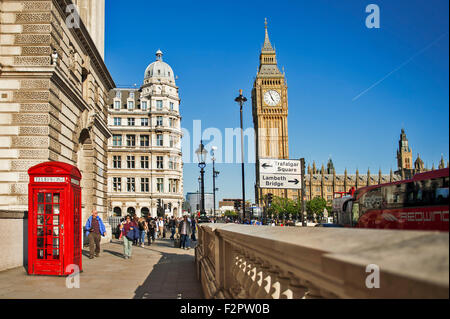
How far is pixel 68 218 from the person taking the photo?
35.3ft

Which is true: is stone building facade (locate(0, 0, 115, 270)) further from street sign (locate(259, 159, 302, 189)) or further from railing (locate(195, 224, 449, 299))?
railing (locate(195, 224, 449, 299))

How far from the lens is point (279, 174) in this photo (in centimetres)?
1149

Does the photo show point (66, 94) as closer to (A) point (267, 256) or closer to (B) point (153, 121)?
(A) point (267, 256)

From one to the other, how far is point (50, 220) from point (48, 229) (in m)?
0.23

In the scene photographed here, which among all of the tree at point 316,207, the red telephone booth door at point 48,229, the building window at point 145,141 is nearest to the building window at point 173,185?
the building window at point 145,141

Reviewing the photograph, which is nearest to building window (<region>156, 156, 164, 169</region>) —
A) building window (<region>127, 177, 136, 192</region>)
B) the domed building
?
the domed building

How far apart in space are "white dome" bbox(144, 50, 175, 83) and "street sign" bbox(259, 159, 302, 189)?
63.6 metres

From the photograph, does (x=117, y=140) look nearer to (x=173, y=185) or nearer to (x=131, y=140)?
(x=131, y=140)

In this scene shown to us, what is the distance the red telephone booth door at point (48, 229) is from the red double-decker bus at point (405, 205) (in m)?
7.53

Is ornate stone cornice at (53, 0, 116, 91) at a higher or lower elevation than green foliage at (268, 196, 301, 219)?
higher

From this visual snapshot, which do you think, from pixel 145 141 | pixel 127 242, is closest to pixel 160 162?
pixel 145 141

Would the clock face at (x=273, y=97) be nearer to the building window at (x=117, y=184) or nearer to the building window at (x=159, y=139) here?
the building window at (x=159, y=139)

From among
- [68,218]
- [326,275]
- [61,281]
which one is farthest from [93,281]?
[326,275]

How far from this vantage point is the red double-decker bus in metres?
1.94
